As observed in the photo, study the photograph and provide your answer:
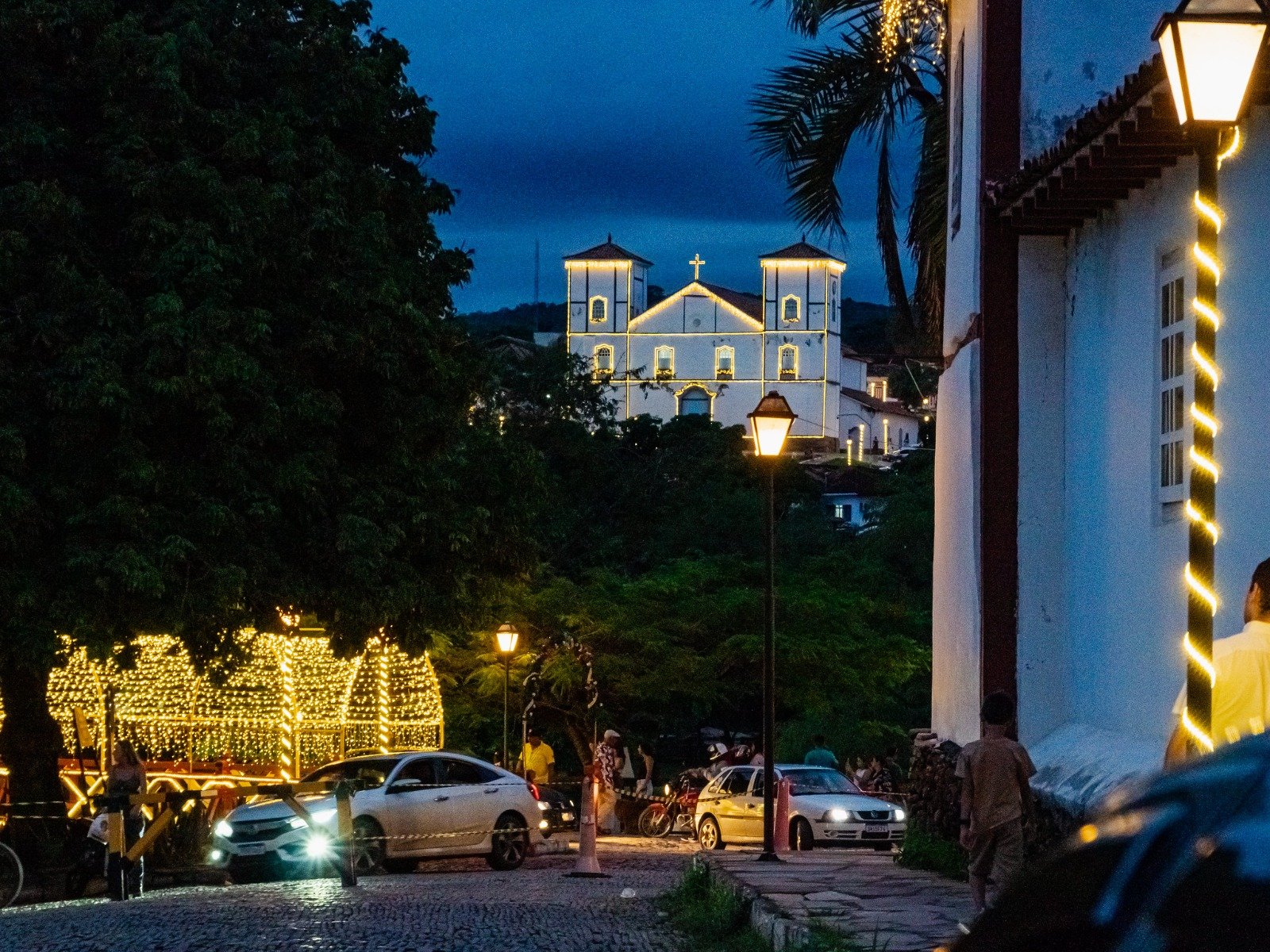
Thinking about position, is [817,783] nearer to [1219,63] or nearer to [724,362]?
[1219,63]

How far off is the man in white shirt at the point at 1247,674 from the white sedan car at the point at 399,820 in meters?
14.6

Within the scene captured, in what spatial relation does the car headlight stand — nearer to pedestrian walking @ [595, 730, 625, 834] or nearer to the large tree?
the large tree

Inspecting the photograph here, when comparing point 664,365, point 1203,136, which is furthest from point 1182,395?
point 664,365

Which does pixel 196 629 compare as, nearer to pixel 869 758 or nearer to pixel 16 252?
pixel 16 252

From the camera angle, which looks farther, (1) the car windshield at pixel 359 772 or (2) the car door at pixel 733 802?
(2) the car door at pixel 733 802

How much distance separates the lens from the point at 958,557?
1602cm

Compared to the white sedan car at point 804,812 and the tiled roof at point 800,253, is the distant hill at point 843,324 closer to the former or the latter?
the tiled roof at point 800,253

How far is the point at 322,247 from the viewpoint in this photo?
68.7 feet

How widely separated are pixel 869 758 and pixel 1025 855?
29335 millimetres

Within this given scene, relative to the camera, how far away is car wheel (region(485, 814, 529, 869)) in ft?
74.9

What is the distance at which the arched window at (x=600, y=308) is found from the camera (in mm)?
135125

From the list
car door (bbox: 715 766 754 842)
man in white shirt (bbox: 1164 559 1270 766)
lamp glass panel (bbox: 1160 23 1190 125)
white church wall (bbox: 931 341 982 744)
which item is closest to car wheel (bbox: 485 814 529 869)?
car door (bbox: 715 766 754 842)

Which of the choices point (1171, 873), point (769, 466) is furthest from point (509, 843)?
point (1171, 873)

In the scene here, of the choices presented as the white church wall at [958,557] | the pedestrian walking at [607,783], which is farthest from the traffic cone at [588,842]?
the pedestrian walking at [607,783]
